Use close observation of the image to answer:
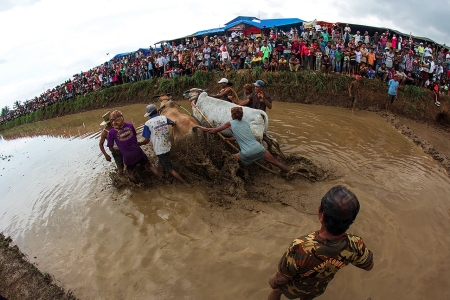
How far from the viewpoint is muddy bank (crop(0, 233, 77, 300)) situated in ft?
9.95

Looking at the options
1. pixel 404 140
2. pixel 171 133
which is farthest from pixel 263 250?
pixel 404 140

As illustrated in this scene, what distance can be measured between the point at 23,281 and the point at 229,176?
11.2 feet

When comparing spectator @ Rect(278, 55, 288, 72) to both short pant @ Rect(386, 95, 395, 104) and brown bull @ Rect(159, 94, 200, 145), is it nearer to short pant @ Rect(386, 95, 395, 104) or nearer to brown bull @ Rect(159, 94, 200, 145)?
short pant @ Rect(386, 95, 395, 104)

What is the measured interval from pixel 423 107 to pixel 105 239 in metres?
12.0

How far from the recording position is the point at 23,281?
330 cm

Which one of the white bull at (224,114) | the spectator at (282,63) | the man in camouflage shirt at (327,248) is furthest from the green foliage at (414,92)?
the man in camouflage shirt at (327,248)

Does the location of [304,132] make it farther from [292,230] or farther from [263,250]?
[263,250]

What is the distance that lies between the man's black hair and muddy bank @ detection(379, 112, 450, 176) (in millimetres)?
5319

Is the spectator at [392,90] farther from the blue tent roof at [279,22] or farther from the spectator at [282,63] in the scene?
the blue tent roof at [279,22]

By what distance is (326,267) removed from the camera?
67.4 inches

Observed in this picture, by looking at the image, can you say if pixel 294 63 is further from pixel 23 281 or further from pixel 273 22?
pixel 23 281

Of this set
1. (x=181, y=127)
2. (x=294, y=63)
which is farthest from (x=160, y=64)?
(x=181, y=127)

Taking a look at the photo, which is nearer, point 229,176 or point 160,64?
point 229,176

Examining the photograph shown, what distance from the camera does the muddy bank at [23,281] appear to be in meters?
3.03
